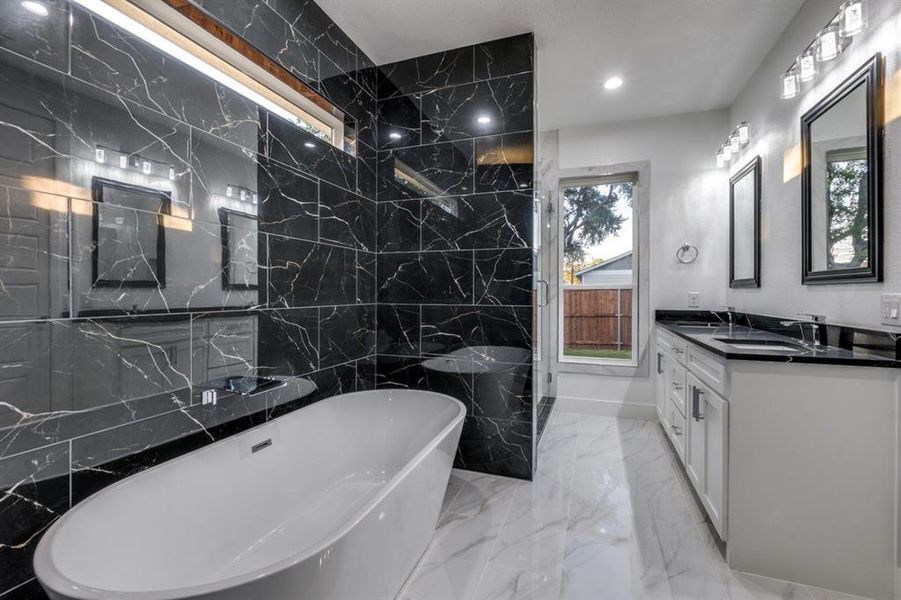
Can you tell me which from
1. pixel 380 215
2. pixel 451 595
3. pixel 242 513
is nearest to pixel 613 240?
pixel 380 215

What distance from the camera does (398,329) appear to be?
8.86 feet

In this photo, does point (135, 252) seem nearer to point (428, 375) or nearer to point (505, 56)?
point (428, 375)

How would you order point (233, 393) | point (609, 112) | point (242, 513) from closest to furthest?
1. point (242, 513)
2. point (233, 393)
3. point (609, 112)

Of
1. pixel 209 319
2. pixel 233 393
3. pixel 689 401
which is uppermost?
pixel 209 319

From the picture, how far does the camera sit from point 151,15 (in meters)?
1.43

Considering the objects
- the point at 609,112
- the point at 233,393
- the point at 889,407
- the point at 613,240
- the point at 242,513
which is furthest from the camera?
the point at 613,240

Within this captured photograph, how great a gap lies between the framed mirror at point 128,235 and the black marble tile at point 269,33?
0.86m

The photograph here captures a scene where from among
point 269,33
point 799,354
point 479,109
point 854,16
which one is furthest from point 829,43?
point 269,33

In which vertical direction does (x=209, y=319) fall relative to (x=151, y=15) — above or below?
below

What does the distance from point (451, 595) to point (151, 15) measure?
2469 millimetres

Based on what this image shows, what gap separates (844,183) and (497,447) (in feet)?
7.39

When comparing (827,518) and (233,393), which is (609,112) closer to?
(827,518)

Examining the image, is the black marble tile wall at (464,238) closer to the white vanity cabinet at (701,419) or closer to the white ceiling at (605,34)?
the white ceiling at (605,34)

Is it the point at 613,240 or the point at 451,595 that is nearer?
the point at 451,595
